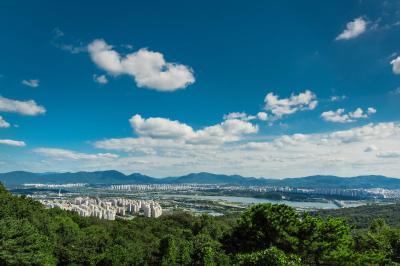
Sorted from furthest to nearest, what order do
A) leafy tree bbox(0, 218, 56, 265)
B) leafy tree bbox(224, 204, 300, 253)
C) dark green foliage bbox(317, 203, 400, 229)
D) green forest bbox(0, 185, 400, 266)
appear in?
dark green foliage bbox(317, 203, 400, 229) < leafy tree bbox(0, 218, 56, 265) < leafy tree bbox(224, 204, 300, 253) < green forest bbox(0, 185, 400, 266)

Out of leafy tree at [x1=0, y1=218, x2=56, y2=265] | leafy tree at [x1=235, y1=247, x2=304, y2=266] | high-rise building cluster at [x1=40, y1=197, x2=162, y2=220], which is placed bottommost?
high-rise building cluster at [x1=40, y1=197, x2=162, y2=220]

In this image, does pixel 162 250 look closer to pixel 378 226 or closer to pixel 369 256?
pixel 369 256

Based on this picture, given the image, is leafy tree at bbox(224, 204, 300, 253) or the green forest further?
leafy tree at bbox(224, 204, 300, 253)

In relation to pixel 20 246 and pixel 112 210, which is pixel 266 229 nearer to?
pixel 20 246

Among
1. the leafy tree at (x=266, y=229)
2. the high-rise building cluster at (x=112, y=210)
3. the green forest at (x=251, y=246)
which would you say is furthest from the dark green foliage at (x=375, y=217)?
the leafy tree at (x=266, y=229)

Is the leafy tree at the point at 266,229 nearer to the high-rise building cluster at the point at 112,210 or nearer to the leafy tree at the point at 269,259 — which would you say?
the leafy tree at the point at 269,259

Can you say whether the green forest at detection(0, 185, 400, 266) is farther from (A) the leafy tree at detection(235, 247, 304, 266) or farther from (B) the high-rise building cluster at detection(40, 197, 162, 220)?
(B) the high-rise building cluster at detection(40, 197, 162, 220)

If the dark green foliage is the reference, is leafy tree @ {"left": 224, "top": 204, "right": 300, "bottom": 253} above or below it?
above

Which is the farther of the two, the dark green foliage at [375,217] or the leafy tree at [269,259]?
the dark green foliage at [375,217]

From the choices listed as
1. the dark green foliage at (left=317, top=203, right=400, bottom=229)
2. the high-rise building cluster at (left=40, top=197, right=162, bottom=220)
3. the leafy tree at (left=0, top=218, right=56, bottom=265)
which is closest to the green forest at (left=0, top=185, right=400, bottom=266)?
the leafy tree at (left=0, top=218, right=56, bottom=265)

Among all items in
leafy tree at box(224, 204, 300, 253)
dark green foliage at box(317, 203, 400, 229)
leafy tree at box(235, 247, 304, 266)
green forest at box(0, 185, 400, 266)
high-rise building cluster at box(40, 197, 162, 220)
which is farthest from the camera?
high-rise building cluster at box(40, 197, 162, 220)

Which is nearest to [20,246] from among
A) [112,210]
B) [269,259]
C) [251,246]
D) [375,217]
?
[251,246]
